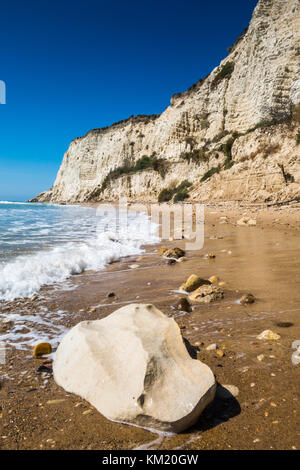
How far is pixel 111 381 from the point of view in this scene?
4.82ft

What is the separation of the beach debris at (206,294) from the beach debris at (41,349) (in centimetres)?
160

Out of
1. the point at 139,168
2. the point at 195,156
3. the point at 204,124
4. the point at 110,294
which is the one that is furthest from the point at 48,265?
the point at 139,168

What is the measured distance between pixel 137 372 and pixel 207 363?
64 cm

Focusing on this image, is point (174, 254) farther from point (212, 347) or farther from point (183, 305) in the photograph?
point (212, 347)

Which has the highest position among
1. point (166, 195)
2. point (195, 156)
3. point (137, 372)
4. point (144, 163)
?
point (144, 163)

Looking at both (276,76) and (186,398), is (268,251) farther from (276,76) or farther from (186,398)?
(276,76)

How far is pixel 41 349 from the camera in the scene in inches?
83.9

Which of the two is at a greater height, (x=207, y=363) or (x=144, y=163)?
(x=144, y=163)

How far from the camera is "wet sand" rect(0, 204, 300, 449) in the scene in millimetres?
1282

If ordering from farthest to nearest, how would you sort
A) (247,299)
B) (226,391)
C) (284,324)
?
(247,299) < (284,324) < (226,391)

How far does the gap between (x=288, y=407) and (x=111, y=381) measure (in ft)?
3.13

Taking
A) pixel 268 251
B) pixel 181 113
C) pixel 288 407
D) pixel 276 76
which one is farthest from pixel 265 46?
pixel 288 407

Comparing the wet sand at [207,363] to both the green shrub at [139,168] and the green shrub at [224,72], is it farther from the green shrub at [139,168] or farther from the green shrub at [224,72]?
the green shrub at [224,72]

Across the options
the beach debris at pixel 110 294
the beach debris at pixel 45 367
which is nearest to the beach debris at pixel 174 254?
the beach debris at pixel 110 294
